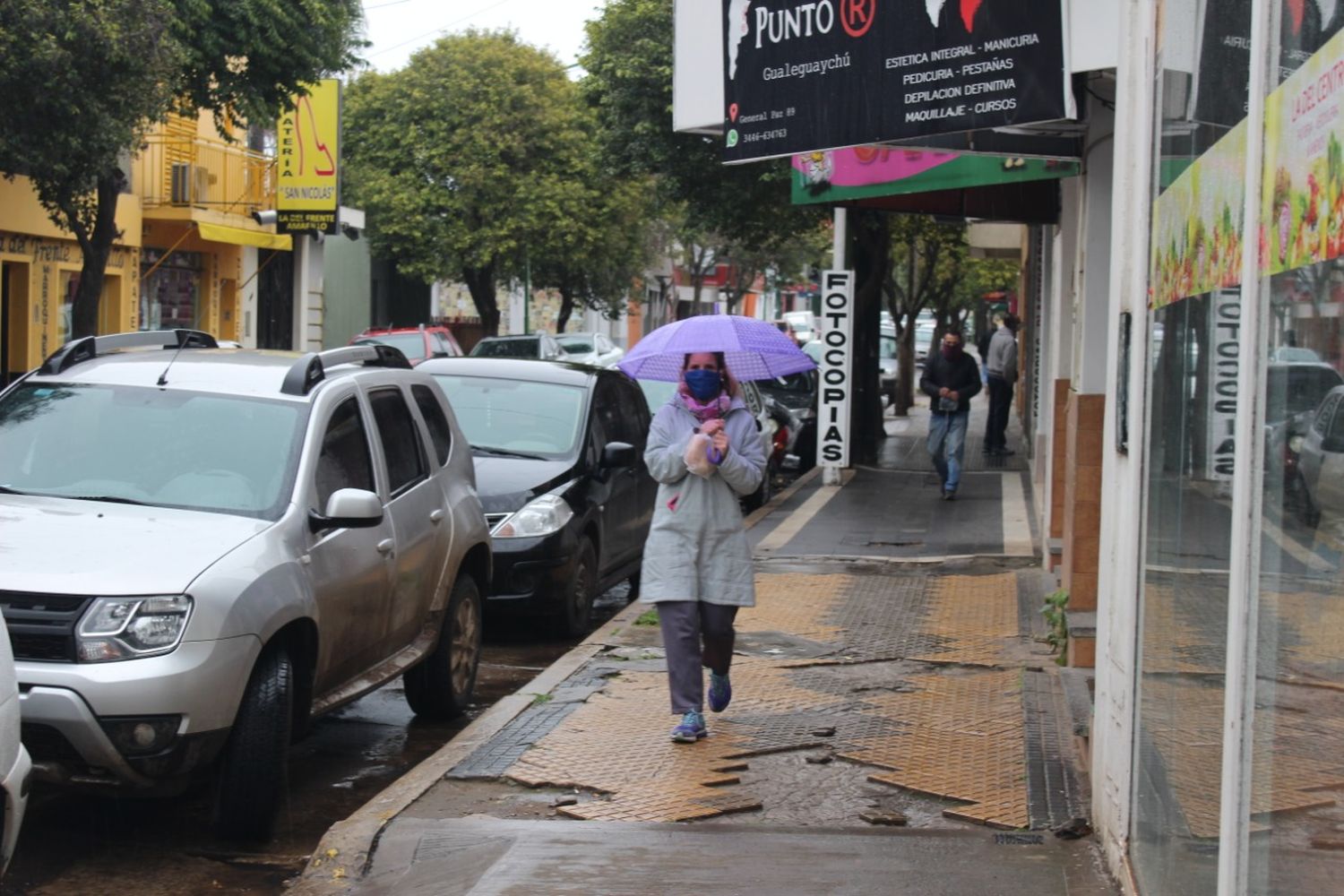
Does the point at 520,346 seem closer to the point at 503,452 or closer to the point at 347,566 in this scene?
the point at 503,452

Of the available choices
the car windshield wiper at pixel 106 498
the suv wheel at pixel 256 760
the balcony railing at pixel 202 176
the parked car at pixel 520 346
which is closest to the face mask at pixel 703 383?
the suv wheel at pixel 256 760

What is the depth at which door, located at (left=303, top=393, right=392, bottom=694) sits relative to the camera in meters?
6.04

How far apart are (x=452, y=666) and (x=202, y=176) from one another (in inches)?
967

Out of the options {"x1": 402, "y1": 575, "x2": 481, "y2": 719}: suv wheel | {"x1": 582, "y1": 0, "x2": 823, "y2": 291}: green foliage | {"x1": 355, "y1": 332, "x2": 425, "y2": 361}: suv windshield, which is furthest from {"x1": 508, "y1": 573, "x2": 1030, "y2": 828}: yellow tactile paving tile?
{"x1": 355, "y1": 332, "x2": 425, "y2": 361}: suv windshield

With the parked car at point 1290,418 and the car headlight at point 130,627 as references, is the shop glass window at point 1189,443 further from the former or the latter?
the car headlight at point 130,627

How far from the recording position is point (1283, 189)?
8.37 ft

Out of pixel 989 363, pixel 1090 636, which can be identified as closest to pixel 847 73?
pixel 1090 636

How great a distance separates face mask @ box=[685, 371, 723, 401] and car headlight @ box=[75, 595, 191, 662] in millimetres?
2525

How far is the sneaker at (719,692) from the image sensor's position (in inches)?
278

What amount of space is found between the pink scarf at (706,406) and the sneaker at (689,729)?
1.29m

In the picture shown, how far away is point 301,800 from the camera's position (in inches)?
251

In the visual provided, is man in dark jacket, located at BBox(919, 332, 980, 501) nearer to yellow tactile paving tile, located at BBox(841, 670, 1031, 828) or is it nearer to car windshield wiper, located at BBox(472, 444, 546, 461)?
car windshield wiper, located at BBox(472, 444, 546, 461)

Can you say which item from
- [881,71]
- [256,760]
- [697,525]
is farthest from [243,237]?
[256,760]

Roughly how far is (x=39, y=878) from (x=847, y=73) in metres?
5.79
